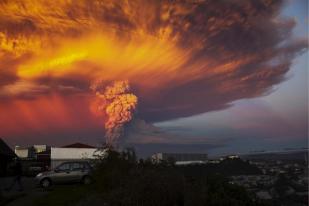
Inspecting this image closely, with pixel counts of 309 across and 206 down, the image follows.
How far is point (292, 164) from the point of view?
30.5 meters

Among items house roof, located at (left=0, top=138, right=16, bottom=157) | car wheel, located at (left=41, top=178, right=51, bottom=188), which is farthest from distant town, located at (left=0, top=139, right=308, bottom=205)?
car wheel, located at (left=41, top=178, right=51, bottom=188)

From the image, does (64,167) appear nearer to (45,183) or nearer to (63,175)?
(63,175)

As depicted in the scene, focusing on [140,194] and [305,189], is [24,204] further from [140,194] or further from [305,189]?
[305,189]

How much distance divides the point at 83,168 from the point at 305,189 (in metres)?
13.3

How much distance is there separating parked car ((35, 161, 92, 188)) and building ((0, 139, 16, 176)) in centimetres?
1984

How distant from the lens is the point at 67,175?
1115 inches

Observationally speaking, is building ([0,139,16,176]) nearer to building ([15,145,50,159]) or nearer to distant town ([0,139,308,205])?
distant town ([0,139,308,205])

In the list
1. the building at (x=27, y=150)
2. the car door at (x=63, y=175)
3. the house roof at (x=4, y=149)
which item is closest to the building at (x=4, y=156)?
the house roof at (x=4, y=149)

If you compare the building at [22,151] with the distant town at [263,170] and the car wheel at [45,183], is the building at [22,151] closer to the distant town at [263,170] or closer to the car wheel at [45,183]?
the distant town at [263,170]

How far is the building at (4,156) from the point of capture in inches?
1873

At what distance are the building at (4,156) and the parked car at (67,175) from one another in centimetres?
1984

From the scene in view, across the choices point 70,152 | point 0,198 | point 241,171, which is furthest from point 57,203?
point 70,152

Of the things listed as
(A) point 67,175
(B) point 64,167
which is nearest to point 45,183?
(A) point 67,175

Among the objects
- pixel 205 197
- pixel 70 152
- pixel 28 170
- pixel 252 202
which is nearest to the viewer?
pixel 205 197
